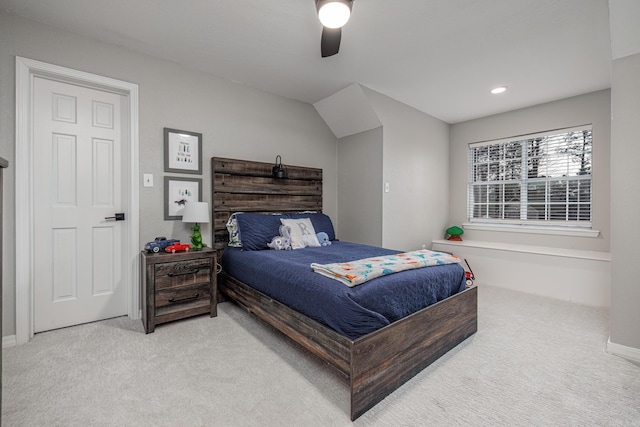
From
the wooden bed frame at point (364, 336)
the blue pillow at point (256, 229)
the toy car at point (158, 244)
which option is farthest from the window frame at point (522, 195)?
the toy car at point (158, 244)

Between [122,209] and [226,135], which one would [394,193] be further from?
[122,209]

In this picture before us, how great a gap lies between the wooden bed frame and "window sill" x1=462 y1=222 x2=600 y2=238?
2430mm

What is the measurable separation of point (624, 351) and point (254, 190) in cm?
357

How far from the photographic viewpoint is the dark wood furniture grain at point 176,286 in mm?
2432

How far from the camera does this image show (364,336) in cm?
156

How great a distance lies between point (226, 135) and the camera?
336 cm

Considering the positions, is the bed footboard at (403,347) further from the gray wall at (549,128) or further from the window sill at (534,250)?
the gray wall at (549,128)

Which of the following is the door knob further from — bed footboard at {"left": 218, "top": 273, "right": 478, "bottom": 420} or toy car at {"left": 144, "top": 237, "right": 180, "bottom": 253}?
bed footboard at {"left": 218, "top": 273, "right": 478, "bottom": 420}

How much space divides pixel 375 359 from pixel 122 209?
2.67 m

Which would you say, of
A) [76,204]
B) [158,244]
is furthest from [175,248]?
[76,204]

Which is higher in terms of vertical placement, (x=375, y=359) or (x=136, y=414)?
(x=375, y=359)

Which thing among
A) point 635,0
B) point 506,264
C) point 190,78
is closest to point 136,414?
point 190,78

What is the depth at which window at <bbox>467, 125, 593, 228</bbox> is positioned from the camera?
3.79 m

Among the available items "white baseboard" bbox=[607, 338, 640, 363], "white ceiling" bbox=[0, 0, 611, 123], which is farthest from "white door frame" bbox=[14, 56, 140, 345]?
"white baseboard" bbox=[607, 338, 640, 363]
